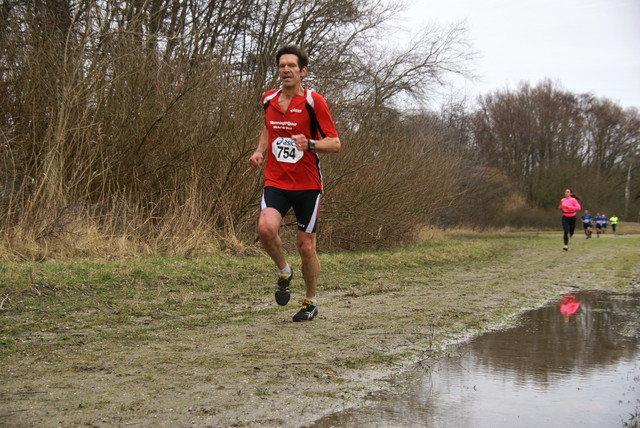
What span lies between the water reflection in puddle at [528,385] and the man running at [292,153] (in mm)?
1783

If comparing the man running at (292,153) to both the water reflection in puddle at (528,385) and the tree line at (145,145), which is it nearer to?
the water reflection in puddle at (528,385)

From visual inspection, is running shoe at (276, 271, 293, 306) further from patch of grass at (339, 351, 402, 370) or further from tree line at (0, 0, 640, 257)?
tree line at (0, 0, 640, 257)

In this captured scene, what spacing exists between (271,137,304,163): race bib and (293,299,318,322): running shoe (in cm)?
122

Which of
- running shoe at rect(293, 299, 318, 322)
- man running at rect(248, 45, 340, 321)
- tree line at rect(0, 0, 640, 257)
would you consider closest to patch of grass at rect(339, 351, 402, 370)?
running shoe at rect(293, 299, 318, 322)

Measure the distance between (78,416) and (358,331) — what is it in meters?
2.79

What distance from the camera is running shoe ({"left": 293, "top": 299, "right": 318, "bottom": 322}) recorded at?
600 cm

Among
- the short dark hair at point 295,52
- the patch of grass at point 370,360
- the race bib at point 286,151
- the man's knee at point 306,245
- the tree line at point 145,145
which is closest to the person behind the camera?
the patch of grass at point 370,360

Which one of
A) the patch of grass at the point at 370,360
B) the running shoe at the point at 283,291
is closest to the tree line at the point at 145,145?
the running shoe at the point at 283,291

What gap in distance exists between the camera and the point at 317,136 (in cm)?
611

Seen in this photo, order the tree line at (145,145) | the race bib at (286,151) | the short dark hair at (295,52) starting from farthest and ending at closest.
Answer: the tree line at (145,145) → the short dark hair at (295,52) → the race bib at (286,151)

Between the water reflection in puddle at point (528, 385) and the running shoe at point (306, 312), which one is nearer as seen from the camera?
the water reflection in puddle at point (528, 385)

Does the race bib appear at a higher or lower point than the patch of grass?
higher

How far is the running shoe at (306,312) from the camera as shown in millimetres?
6004

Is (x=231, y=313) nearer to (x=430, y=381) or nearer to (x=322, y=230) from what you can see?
(x=430, y=381)
